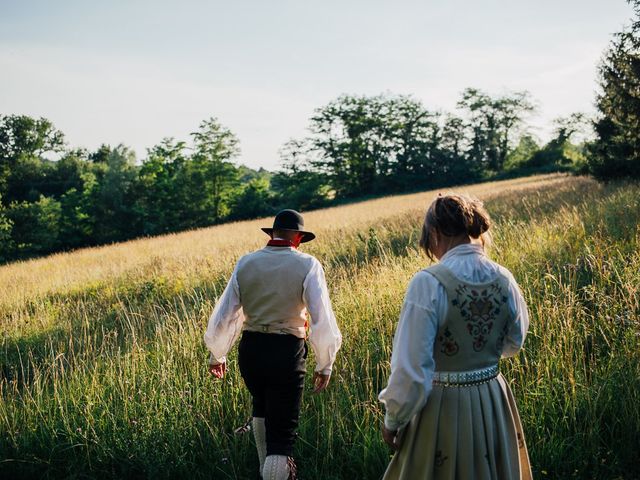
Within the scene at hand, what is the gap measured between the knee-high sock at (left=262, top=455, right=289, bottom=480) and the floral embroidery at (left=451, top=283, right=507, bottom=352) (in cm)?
168

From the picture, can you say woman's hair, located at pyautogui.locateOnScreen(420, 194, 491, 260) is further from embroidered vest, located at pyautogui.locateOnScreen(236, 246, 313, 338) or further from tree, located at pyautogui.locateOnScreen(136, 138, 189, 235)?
tree, located at pyautogui.locateOnScreen(136, 138, 189, 235)

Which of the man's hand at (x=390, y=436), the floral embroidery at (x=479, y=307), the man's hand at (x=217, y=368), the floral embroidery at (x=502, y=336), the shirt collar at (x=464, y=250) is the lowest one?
the man's hand at (x=217, y=368)

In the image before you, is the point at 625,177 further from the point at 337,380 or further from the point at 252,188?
the point at 252,188

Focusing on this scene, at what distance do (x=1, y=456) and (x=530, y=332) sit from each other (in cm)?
465

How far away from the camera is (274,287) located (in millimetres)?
2998

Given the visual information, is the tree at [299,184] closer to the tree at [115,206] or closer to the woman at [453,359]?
the tree at [115,206]

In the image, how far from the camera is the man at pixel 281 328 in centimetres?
300

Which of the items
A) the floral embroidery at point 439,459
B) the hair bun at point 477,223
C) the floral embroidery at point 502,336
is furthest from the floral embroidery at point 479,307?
the floral embroidery at point 439,459

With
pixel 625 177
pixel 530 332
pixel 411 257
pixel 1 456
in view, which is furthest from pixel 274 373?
pixel 625 177

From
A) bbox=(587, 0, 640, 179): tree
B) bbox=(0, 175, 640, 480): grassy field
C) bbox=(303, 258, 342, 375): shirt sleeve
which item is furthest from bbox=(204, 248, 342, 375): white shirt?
bbox=(587, 0, 640, 179): tree

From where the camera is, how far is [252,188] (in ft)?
141

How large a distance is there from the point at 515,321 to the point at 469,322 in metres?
0.31

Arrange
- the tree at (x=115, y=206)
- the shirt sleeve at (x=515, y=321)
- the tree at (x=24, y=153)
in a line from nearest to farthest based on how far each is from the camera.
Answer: the shirt sleeve at (x=515, y=321)
the tree at (x=115, y=206)
the tree at (x=24, y=153)

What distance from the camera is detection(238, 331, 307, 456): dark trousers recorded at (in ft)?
9.90
